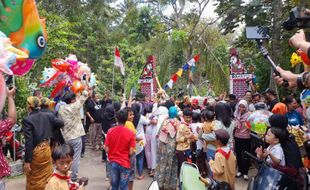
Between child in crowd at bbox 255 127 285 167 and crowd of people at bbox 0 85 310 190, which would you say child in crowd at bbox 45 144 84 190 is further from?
child in crowd at bbox 255 127 285 167

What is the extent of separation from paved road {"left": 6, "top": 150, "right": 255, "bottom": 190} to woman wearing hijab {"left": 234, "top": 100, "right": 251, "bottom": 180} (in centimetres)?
32

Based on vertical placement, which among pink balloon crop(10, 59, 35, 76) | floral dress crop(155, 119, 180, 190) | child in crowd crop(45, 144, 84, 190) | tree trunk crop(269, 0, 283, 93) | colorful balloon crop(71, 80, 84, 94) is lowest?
floral dress crop(155, 119, 180, 190)

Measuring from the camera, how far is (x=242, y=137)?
742 cm

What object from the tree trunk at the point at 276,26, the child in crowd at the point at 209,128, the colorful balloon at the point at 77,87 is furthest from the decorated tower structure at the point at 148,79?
the child in crowd at the point at 209,128

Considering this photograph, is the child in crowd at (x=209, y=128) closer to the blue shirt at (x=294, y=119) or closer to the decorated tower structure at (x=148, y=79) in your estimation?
the blue shirt at (x=294, y=119)

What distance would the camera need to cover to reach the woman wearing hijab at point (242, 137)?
24.0 feet

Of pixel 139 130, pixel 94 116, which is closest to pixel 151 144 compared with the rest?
pixel 139 130

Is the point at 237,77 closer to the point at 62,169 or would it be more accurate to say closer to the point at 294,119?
the point at 294,119

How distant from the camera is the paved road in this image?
720 centimetres

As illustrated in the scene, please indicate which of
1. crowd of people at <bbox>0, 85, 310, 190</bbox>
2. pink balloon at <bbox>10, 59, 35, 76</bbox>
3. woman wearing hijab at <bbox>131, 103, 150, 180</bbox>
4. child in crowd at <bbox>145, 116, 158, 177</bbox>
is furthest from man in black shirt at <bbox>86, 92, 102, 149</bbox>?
pink balloon at <bbox>10, 59, 35, 76</bbox>

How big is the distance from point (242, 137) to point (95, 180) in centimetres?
322

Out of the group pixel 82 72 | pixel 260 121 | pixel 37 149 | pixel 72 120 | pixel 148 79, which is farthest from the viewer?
pixel 148 79

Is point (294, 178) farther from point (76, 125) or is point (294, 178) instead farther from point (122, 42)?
point (122, 42)

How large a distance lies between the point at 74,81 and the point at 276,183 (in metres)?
6.31
